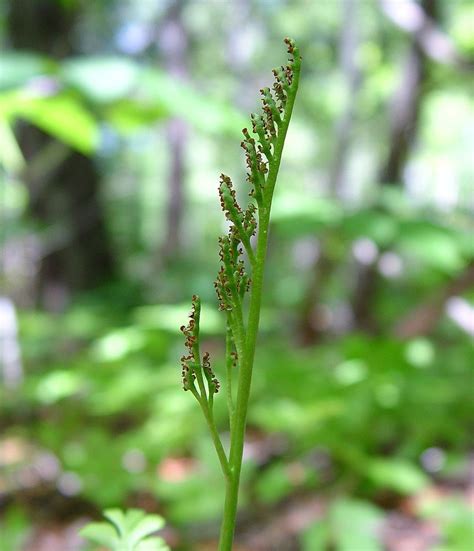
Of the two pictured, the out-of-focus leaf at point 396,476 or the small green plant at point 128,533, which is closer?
the small green plant at point 128,533

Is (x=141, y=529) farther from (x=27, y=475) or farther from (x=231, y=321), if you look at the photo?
(x=27, y=475)

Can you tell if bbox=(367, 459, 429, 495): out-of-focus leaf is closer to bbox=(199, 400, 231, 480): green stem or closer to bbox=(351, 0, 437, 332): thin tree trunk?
bbox=(199, 400, 231, 480): green stem

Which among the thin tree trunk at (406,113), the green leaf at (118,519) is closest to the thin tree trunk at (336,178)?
the thin tree trunk at (406,113)

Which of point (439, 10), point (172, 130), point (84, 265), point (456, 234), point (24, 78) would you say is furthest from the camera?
point (172, 130)

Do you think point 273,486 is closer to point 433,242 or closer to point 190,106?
point 433,242

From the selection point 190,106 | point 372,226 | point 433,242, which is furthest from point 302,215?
point 190,106

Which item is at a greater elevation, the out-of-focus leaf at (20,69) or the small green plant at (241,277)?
the out-of-focus leaf at (20,69)

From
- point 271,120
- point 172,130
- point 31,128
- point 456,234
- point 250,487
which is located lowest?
point 271,120

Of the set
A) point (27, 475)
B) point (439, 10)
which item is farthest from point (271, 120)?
point (439, 10)

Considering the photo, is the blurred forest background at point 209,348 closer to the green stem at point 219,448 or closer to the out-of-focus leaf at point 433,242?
the out-of-focus leaf at point 433,242
